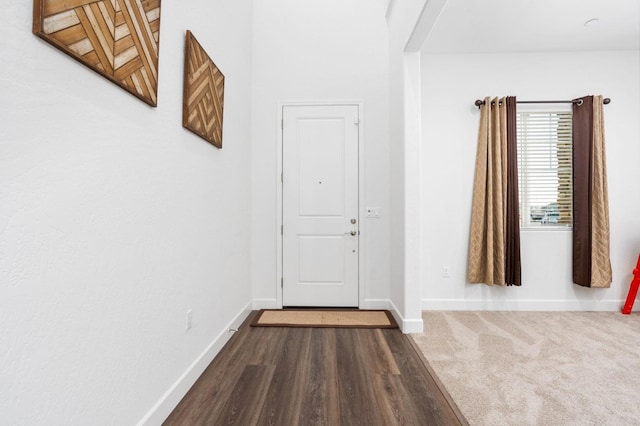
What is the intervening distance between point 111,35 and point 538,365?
121 inches

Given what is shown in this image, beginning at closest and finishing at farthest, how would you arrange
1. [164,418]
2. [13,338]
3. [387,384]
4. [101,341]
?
[13,338] → [101,341] → [164,418] → [387,384]

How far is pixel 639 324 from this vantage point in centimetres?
283

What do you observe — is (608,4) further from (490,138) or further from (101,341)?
(101,341)

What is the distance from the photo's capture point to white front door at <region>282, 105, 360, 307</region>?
319 centimetres

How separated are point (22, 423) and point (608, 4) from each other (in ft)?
14.7

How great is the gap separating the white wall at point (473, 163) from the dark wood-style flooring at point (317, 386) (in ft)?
4.33

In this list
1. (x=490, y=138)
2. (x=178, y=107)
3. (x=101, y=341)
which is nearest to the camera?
(x=101, y=341)

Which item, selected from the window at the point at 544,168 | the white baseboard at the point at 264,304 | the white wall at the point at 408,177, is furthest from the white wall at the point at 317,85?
the window at the point at 544,168

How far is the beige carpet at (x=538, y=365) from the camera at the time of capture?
1.58 metres

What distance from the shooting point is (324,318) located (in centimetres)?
288

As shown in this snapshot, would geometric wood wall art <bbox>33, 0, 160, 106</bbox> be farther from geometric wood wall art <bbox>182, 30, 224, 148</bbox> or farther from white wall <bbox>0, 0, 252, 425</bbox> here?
geometric wood wall art <bbox>182, 30, 224, 148</bbox>

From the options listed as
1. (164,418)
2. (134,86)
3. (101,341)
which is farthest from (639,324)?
(134,86)

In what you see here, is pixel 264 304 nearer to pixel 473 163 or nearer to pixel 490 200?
pixel 490 200

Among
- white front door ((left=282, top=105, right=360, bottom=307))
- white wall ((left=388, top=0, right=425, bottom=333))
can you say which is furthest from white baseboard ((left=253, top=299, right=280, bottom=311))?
white wall ((left=388, top=0, right=425, bottom=333))
